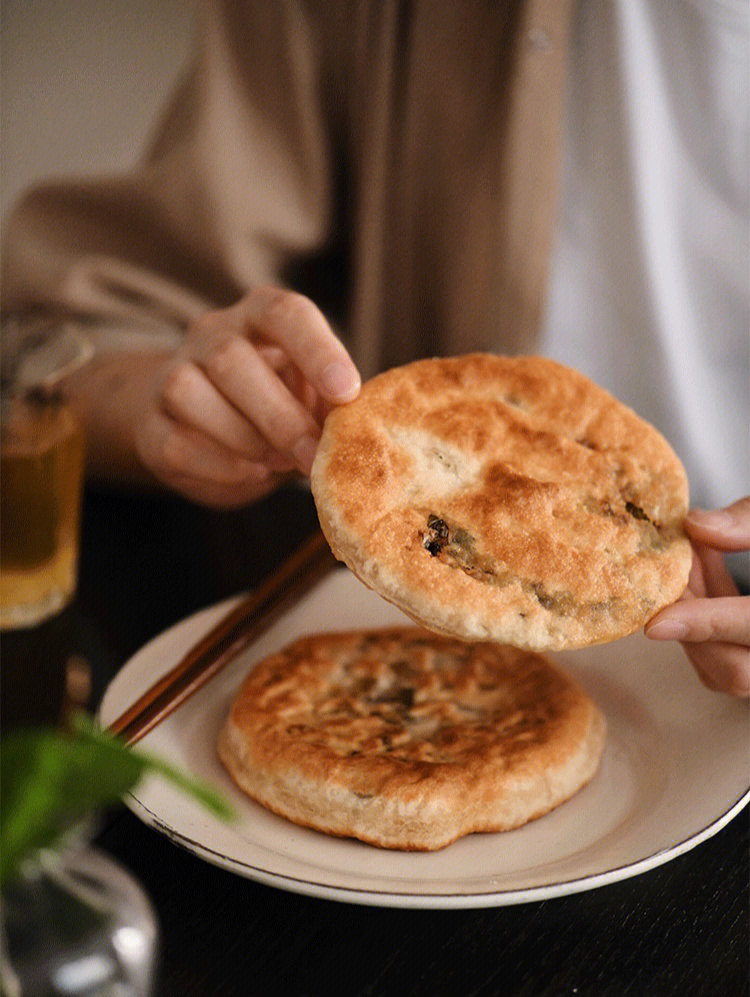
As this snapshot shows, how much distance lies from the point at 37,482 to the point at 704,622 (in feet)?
2.23

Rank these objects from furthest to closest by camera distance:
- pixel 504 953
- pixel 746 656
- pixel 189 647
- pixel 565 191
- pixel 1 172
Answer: pixel 1 172 < pixel 565 191 < pixel 189 647 < pixel 746 656 < pixel 504 953

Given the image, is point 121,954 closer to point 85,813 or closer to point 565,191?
point 85,813

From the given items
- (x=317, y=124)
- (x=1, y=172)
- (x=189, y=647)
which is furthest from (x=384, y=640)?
(x=1, y=172)

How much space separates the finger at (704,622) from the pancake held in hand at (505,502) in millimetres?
11

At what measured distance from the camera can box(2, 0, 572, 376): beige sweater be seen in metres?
1.52

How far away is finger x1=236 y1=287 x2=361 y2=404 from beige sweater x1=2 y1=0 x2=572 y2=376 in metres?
0.63

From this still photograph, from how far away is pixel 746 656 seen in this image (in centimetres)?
79

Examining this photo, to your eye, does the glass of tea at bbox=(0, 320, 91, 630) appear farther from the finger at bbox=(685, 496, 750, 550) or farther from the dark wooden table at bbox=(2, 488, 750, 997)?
the finger at bbox=(685, 496, 750, 550)

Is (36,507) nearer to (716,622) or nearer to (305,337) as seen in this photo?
(305,337)

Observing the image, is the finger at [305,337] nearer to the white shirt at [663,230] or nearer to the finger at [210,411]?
the finger at [210,411]

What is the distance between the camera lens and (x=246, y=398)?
3.14 ft

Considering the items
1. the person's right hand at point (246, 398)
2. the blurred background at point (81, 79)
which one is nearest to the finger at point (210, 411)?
the person's right hand at point (246, 398)

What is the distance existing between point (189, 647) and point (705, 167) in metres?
1.06

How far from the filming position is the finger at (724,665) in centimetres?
79
